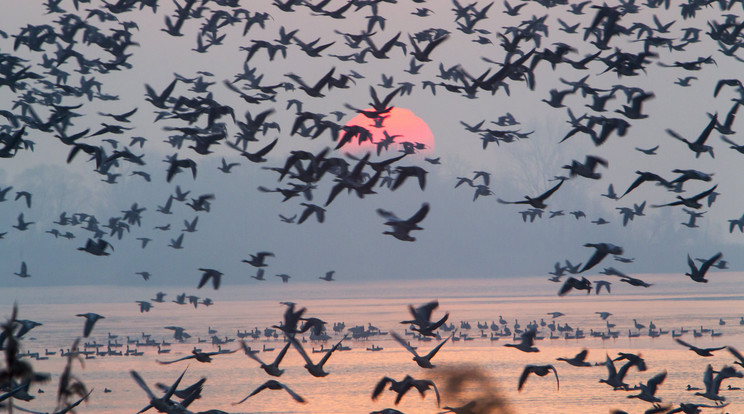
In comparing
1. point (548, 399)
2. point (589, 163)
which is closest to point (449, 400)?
point (548, 399)

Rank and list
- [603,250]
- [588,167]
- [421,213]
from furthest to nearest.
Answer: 1. [588,167]
2. [603,250]
3. [421,213]

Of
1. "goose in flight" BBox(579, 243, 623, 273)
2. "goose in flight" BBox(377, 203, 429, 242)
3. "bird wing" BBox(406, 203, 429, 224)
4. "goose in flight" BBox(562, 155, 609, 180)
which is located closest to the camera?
"bird wing" BBox(406, 203, 429, 224)

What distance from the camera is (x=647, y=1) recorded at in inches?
1044

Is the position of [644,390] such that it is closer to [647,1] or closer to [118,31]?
[647,1]

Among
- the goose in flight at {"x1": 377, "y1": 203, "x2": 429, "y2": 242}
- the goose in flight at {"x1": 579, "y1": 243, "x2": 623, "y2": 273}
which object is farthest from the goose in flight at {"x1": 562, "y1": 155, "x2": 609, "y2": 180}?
the goose in flight at {"x1": 377, "y1": 203, "x2": 429, "y2": 242}

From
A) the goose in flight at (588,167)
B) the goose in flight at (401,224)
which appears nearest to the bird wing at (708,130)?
the goose in flight at (588,167)

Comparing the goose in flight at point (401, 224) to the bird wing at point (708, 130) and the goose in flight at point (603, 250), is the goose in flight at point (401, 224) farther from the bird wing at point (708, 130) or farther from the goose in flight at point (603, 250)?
the bird wing at point (708, 130)

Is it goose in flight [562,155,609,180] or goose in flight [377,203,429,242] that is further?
goose in flight [562,155,609,180]

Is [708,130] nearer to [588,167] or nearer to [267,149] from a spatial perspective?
[588,167]

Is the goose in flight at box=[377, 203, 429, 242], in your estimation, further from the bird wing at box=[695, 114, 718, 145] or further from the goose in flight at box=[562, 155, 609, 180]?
the bird wing at box=[695, 114, 718, 145]

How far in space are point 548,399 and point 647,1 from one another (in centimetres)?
2146

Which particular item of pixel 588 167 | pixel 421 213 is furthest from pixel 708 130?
pixel 421 213

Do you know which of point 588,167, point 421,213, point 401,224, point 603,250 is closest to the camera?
point 421,213

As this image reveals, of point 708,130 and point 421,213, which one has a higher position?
point 708,130
